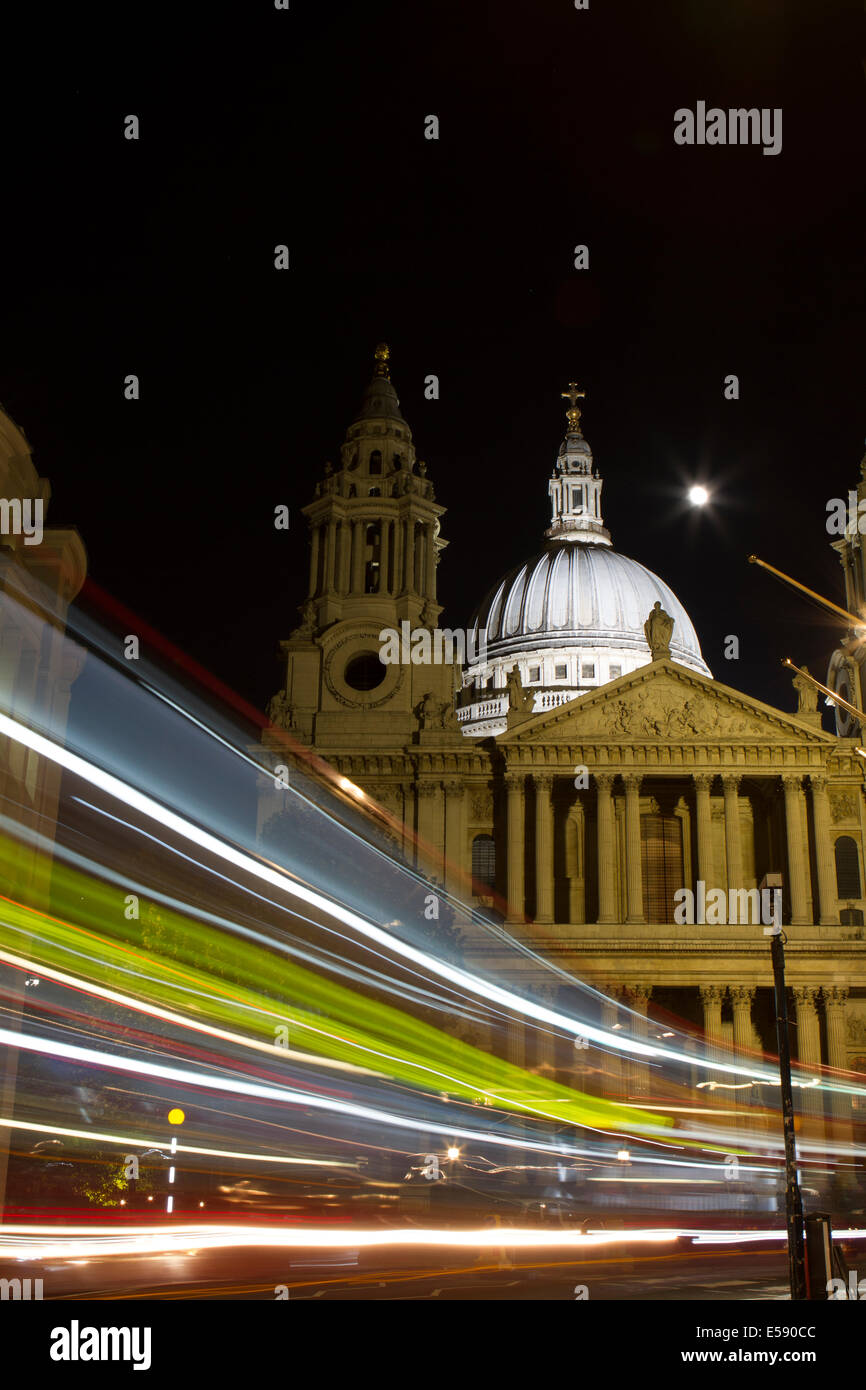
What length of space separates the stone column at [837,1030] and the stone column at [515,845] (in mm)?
12695

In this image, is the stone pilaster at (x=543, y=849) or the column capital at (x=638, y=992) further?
the stone pilaster at (x=543, y=849)

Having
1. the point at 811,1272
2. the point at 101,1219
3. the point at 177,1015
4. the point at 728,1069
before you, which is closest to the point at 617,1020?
the point at 728,1069

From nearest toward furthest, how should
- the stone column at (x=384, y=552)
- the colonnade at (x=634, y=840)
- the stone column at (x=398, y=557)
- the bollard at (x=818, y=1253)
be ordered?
the bollard at (x=818, y=1253), the colonnade at (x=634, y=840), the stone column at (x=398, y=557), the stone column at (x=384, y=552)

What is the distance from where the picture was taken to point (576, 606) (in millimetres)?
97375

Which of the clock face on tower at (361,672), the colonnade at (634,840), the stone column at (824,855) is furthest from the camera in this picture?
the clock face on tower at (361,672)

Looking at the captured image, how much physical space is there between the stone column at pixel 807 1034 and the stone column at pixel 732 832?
5237mm

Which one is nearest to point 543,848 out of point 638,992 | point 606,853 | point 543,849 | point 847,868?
point 543,849

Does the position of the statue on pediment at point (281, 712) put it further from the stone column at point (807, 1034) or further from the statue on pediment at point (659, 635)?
the stone column at point (807, 1034)

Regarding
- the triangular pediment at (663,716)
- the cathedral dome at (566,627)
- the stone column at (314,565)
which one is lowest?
the triangular pediment at (663,716)

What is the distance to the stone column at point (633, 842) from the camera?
184 feet

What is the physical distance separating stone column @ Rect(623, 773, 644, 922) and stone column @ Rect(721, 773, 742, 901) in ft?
12.2

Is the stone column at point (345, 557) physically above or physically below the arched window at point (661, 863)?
above

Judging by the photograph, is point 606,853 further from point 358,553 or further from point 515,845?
point 358,553

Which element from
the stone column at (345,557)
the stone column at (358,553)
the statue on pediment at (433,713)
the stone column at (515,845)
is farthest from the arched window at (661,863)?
the stone column at (345,557)
